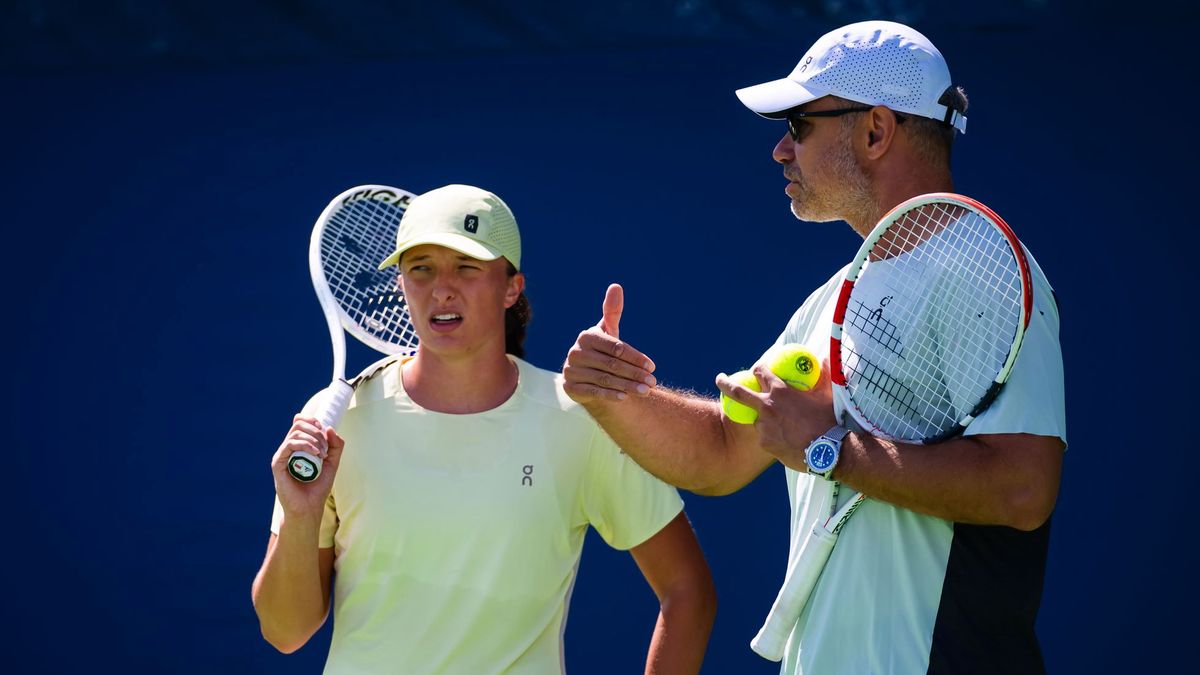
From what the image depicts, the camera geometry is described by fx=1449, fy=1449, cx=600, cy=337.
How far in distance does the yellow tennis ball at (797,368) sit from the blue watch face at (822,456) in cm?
20

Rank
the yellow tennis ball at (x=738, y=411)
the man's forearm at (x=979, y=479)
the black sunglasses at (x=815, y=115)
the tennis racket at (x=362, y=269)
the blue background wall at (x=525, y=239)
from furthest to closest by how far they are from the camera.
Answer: the blue background wall at (x=525, y=239)
the tennis racket at (x=362, y=269)
the black sunglasses at (x=815, y=115)
the yellow tennis ball at (x=738, y=411)
the man's forearm at (x=979, y=479)

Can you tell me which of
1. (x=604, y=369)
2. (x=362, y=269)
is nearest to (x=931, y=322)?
(x=604, y=369)

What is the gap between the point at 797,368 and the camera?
249cm

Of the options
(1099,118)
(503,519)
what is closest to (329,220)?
(503,519)

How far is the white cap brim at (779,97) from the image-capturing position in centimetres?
262

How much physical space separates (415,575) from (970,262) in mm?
1277

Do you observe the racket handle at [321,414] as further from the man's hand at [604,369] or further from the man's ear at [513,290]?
the man's hand at [604,369]

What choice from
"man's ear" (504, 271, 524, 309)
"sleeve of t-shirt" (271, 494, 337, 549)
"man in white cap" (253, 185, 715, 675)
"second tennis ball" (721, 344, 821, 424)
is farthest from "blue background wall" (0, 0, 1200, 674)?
"second tennis ball" (721, 344, 821, 424)

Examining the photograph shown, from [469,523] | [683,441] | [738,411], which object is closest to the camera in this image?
[738,411]

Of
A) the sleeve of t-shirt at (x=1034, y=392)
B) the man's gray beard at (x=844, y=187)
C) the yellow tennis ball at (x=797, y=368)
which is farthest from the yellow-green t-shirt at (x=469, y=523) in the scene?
the sleeve of t-shirt at (x=1034, y=392)

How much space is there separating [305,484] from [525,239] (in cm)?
181

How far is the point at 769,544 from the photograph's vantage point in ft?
14.3

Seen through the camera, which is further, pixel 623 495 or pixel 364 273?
pixel 364 273

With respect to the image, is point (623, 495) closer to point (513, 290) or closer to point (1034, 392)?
point (513, 290)
